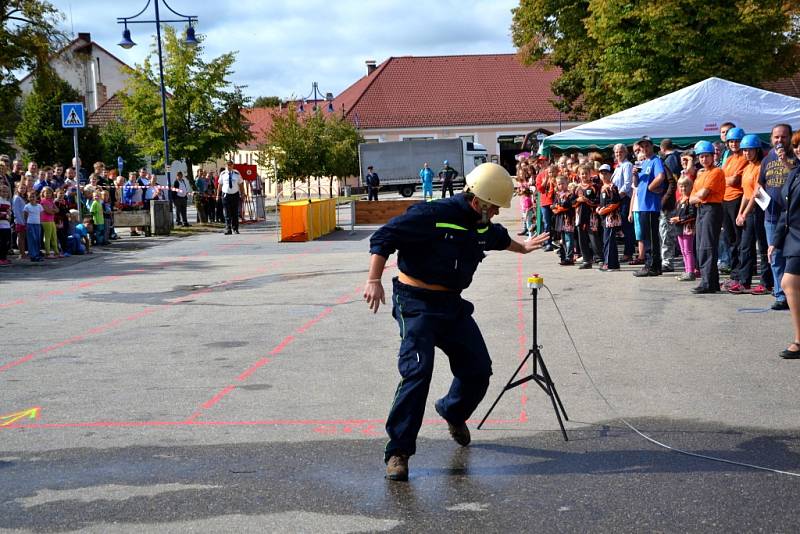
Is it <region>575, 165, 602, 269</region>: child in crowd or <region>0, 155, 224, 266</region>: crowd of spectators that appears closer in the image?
<region>575, 165, 602, 269</region>: child in crowd

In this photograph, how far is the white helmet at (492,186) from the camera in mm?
5547

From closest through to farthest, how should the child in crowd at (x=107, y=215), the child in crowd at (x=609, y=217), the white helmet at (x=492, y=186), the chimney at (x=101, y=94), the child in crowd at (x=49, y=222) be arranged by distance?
the white helmet at (x=492, y=186) < the child in crowd at (x=609, y=217) < the child in crowd at (x=49, y=222) < the child in crowd at (x=107, y=215) < the chimney at (x=101, y=94)

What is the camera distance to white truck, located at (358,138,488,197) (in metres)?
54.4

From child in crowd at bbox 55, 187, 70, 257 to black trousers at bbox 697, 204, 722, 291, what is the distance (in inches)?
521

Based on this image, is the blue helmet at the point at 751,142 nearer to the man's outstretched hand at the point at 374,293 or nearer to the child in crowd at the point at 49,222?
the man's outstretched hand at the point at 374,293

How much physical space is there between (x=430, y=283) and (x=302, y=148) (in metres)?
48.5

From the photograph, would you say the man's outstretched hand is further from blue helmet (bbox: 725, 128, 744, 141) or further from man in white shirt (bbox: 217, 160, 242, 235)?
man in white shirt (bbox: 217, 160, 242, 235)

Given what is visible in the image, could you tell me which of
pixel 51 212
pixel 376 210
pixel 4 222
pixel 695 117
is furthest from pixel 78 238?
pixel 695 117

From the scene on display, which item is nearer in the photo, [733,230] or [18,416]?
[18,416]

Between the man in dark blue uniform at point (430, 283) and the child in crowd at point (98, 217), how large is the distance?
18.1 m

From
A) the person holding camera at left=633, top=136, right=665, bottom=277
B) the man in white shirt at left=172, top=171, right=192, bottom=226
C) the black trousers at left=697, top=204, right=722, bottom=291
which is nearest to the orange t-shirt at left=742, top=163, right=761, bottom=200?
the black trousers at left=697, top=204, right=722, bottom=291

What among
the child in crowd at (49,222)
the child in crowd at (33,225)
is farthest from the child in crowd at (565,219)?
the child in crowd at (33,225)

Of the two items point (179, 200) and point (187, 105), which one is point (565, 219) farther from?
→ point (187, 105)

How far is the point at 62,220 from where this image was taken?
2062 cm
